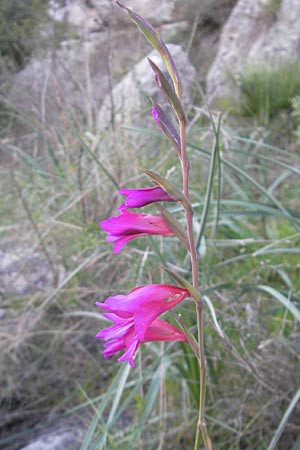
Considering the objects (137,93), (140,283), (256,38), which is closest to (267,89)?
(137,93)

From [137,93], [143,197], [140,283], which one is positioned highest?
[143,197]

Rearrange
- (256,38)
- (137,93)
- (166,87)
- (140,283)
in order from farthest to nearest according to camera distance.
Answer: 1. (256,38)
2. (137,93)
3. (140,283)
4. (166,87)

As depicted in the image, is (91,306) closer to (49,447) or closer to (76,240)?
(76,240)

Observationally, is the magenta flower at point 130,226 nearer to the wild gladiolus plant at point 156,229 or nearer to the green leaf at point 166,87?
the wild gladiolus plant at point 156,229

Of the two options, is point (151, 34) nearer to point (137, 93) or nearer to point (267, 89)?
point (137, 93)

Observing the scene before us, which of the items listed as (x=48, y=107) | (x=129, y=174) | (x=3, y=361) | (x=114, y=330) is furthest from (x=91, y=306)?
(x=48, y=107)

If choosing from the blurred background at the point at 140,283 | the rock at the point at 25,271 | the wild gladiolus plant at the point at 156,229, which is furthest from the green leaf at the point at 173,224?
the rock at the point at 25,271
